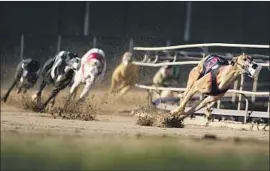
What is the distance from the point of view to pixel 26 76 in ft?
37.6

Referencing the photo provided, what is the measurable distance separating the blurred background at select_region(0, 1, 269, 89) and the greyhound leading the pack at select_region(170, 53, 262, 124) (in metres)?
7.35

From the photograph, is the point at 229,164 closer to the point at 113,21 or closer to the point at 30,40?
the point at 30,40

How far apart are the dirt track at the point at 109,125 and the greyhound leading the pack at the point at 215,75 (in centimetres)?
39

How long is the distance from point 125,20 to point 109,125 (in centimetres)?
981

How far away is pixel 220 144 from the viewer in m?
3.96

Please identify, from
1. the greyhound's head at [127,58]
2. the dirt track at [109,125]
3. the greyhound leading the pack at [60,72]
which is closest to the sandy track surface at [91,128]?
the dirt track at [109,125]

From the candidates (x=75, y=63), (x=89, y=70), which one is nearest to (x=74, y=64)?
(x=75, y=63)

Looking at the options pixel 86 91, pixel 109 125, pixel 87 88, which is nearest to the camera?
pixel 109 125

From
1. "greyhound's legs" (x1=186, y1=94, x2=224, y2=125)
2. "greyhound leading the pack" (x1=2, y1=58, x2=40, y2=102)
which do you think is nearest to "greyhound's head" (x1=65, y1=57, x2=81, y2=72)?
"greyhound leading the pack" (x1=2, y1=58, x2=40, y2=102)

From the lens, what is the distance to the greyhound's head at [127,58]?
1206cm

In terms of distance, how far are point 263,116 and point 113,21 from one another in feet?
34.3

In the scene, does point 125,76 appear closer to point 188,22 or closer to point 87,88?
point 87,88

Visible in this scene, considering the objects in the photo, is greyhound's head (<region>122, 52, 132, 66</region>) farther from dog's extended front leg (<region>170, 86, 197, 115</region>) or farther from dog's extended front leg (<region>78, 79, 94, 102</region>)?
dog's extended front leg (<region>170, 86, 197, 115</region>)

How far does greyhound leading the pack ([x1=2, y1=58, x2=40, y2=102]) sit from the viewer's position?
37.1 ft
